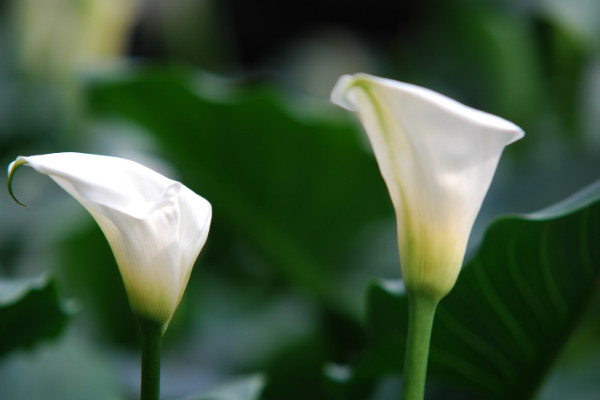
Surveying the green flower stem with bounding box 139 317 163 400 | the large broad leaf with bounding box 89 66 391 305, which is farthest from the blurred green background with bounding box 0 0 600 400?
the green flower stem with bounding box 139 317 163 400

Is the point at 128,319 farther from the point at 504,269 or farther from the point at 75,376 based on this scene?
the point at 504,269

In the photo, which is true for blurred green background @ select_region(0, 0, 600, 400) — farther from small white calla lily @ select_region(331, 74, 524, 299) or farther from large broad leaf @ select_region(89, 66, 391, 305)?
small white calla lily @ select_region(331, 74, 524, 299)

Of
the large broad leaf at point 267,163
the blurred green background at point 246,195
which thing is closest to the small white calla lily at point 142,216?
the blurred green background at point 246,195

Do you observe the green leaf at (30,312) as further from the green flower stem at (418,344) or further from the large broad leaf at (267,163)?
the large broad leaf at (267,163)

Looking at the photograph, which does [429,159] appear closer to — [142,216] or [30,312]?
[142,216]

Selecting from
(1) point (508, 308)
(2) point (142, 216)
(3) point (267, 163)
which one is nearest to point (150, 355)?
(2) point (142, 216)
